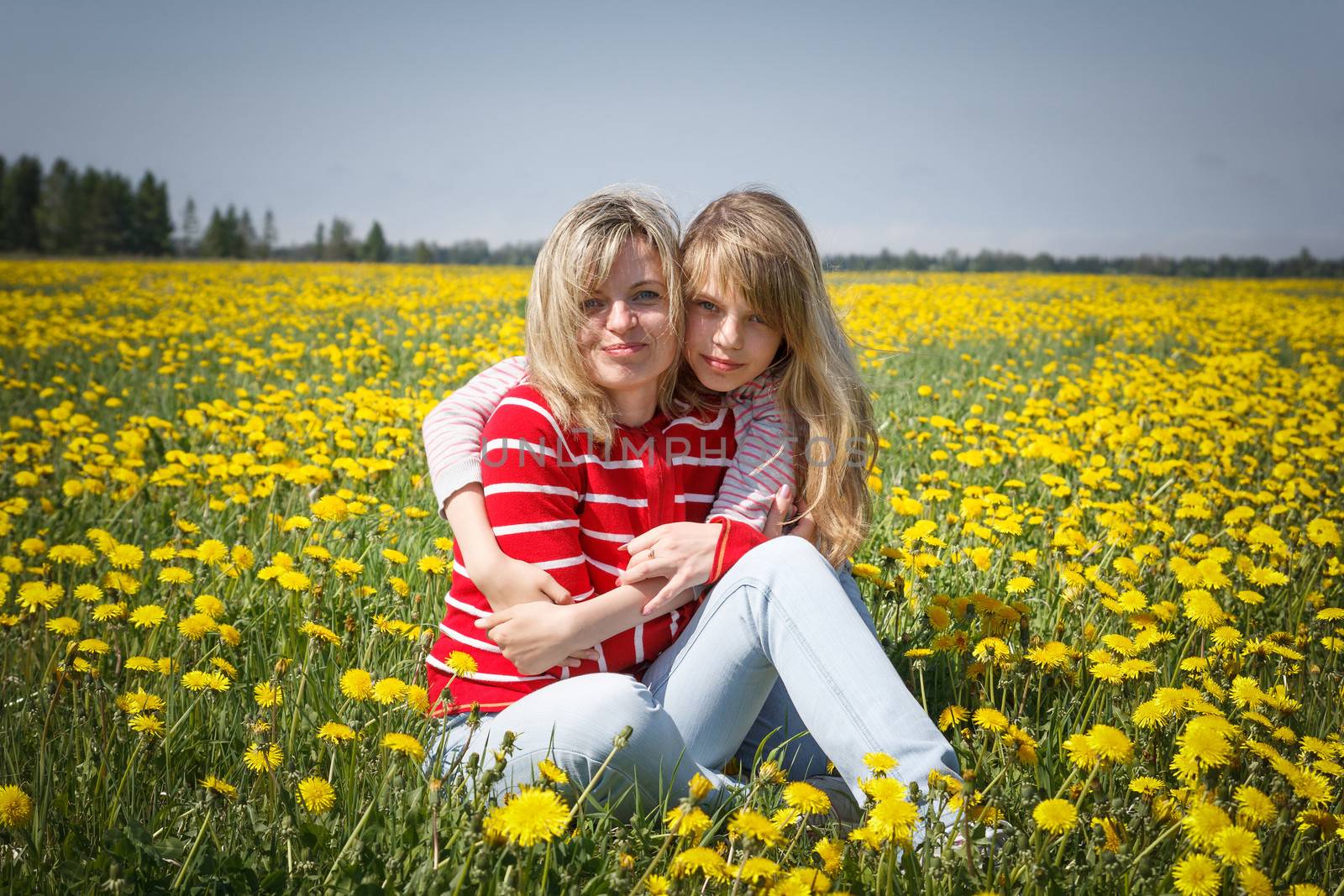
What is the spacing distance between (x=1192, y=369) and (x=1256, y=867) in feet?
22.0

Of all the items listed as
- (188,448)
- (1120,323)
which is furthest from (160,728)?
(1120,323)

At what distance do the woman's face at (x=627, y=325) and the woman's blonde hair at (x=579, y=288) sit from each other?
0.02 metres

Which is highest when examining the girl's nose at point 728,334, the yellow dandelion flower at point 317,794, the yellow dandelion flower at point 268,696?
the girl's nose at point 728,334

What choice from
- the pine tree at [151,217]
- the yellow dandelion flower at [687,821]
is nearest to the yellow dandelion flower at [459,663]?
the yellow dandelion flower at [687,821]

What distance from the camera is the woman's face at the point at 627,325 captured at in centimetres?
196

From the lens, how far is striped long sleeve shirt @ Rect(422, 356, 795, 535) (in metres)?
1.96

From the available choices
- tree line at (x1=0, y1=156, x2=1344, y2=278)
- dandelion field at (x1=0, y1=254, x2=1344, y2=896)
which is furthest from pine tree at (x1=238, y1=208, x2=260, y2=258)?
dandelion field at (x1=0, y1=254, x2=1344, y2=896)

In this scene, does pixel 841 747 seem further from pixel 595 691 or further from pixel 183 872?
pixel 183 872

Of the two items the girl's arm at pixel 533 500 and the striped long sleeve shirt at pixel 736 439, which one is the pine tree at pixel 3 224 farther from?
the girl's arm at pixel 533 500

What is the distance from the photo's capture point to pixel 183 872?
4.17 ft

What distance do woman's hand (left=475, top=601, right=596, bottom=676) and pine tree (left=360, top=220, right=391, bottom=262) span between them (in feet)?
148

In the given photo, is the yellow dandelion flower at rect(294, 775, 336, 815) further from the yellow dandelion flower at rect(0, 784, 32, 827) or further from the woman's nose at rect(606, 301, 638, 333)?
the woman's nose at rect(606, 301, 638, 333)

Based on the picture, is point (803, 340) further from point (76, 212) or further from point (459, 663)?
point (76, 212)

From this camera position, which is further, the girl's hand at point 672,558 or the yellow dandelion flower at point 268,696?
the girl's hand at point 672,558
